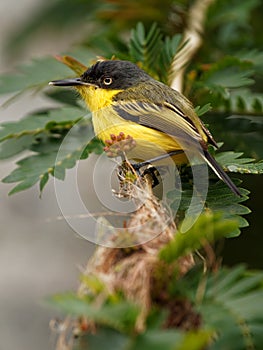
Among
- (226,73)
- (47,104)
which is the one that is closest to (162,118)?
(226,73)

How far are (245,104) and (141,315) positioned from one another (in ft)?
6.59

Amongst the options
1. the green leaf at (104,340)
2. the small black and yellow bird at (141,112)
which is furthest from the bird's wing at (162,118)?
the green leaf at (104,340)

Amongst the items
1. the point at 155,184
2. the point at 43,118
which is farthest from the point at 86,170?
the point at 155,184

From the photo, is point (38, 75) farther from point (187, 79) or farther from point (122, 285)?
point (122, 285)

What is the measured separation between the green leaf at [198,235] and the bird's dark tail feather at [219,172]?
Result: 0.86m

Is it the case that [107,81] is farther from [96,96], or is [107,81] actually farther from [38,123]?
[38,123]

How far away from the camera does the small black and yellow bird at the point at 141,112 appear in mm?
2836

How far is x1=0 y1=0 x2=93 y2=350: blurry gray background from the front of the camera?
→ 219 inches

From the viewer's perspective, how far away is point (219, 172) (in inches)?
99.6

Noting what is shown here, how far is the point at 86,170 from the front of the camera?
5.66 metres

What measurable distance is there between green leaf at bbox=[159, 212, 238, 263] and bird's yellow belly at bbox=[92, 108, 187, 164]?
1240 millimetres

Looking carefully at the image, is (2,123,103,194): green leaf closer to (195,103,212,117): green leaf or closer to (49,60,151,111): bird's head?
(49,60,151,111): bird's head

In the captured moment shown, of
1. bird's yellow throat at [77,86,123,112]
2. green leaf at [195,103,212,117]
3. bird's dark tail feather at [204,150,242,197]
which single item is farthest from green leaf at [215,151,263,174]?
bird's yellow throat at [77,86,123,112]

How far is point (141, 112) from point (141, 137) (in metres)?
0.19
